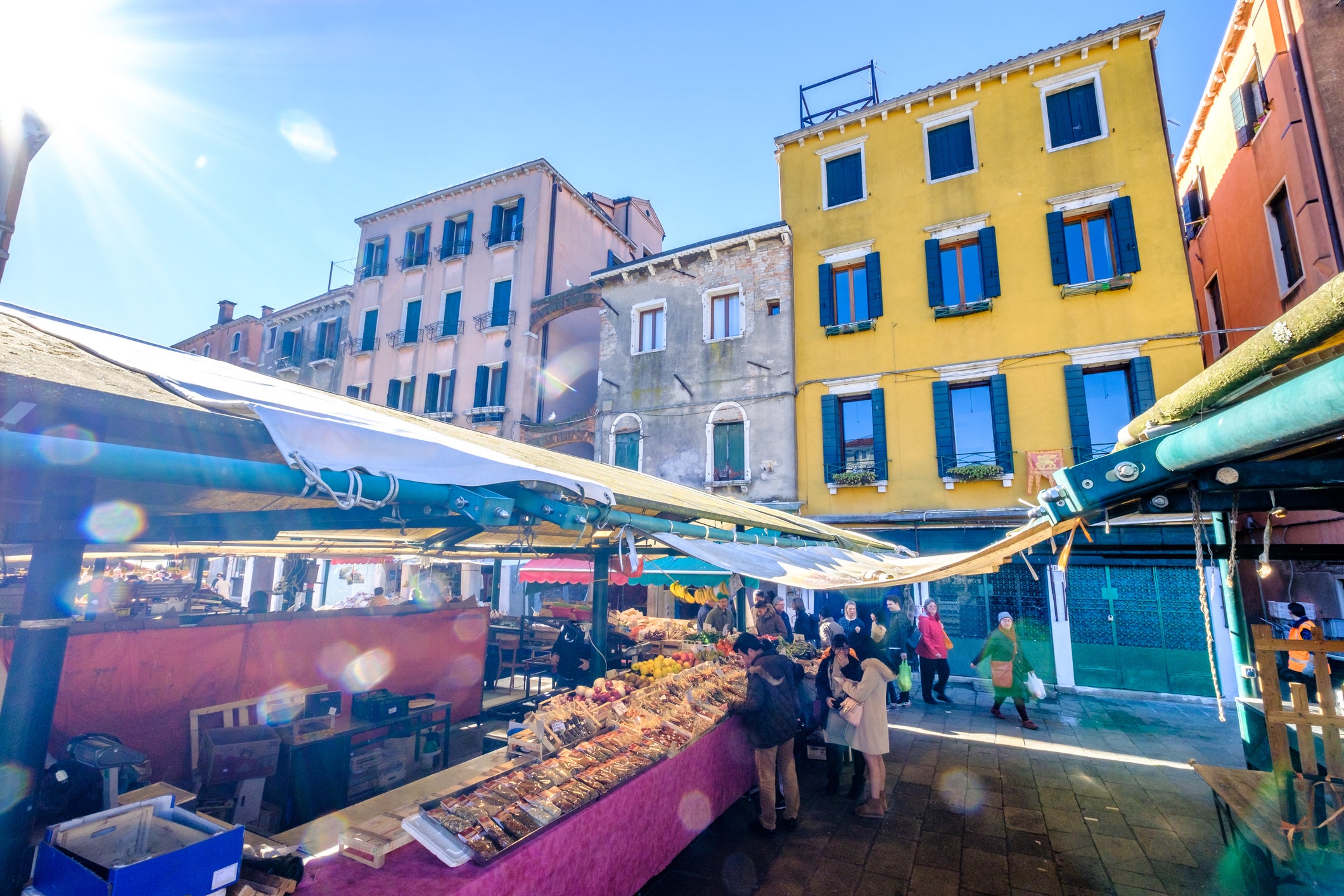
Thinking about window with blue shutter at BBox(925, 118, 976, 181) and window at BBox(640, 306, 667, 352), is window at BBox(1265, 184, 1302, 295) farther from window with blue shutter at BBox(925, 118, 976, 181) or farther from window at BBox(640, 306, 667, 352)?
window at BBox(640, 306, 667, 352)

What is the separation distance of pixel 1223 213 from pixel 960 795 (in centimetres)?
1491

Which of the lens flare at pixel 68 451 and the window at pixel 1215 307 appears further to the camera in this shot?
the window at pixel 1215 307

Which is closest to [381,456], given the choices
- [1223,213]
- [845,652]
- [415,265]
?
[845,652]

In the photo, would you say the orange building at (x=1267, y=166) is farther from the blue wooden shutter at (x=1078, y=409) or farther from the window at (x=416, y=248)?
the window at (x=416, y=248)

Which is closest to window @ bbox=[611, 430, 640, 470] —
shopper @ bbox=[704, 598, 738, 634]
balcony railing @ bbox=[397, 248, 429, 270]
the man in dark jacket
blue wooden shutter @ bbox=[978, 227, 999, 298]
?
shopper @ bbox=[704, 598, 738, 634]

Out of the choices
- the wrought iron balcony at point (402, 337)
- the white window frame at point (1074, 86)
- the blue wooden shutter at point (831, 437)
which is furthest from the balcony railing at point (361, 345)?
the white window frame at point (1074, 86)

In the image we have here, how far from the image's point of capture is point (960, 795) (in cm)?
650

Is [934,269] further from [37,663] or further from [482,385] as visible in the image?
[37,663]

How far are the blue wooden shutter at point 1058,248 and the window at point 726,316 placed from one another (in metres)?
7.06

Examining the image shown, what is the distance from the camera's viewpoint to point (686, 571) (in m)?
9.69

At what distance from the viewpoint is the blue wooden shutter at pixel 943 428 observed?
1335 cm

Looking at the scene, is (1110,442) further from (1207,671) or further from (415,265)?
(415,265)

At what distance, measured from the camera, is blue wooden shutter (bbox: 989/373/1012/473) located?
12.8m

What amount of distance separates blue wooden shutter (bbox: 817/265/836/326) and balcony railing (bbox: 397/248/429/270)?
1389cm
